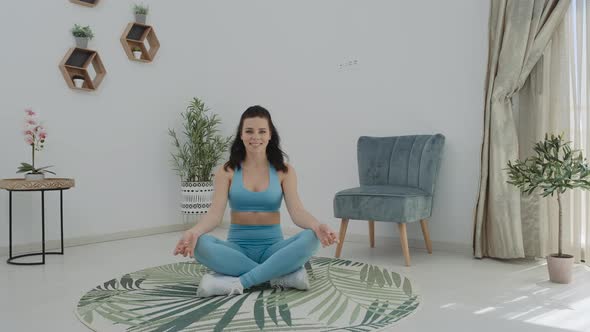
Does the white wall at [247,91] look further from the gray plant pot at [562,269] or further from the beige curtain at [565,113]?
the gray plant pot at [562,269]

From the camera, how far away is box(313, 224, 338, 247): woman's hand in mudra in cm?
227

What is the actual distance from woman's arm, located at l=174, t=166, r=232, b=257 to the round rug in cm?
26

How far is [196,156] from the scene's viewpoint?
468cm

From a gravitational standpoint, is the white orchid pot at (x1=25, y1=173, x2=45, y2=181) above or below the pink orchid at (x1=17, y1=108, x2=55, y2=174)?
below

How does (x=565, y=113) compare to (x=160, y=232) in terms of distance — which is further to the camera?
(x=160, y=232)

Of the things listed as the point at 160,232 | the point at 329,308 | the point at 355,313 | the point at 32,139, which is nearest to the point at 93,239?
the point at 160,232

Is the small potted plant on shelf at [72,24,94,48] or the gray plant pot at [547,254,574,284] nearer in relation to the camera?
the gray plant pot at [547,254,574,284]

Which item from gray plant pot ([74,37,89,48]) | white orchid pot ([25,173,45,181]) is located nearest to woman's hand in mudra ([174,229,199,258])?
white orchid pot ([25,173,45,181])

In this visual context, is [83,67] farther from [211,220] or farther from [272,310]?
[272,310]

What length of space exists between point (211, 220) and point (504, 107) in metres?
2.08

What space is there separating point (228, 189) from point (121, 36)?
2463 mm

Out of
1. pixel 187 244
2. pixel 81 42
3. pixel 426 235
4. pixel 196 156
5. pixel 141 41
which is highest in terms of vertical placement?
pixel 141 41

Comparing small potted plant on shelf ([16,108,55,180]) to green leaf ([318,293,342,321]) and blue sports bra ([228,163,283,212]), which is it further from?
green leaf ([318,293,342,321])

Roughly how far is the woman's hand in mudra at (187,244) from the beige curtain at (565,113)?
2.18m
